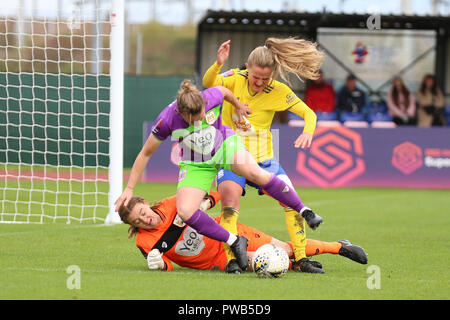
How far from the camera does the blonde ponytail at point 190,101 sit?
19.0 ft

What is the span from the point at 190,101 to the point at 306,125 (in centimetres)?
126

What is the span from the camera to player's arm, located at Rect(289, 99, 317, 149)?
636 cm

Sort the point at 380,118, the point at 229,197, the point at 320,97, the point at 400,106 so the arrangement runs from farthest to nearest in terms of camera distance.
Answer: the point at 320,97
the point at 400,106
the point at 380,118
the point at 229,197

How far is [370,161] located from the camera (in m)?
16.4

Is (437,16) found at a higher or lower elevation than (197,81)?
higher

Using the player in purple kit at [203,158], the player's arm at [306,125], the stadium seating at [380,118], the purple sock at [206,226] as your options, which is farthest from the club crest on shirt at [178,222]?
the stadium seating at [380,118]

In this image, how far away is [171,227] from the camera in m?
6.26

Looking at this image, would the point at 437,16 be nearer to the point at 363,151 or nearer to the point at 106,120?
the point at 363,151

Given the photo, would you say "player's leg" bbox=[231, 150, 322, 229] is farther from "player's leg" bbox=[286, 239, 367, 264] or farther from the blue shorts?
"player's leg" bbox=[286, 239, 367, 264]

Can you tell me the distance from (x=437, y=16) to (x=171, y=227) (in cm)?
1578

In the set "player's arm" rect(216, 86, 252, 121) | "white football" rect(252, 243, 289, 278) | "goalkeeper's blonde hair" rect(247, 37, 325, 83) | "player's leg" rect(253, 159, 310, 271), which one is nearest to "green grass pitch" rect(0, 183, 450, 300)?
"white football" rect(252, 243, 289, 278)

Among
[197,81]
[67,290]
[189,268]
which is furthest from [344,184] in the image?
[67,290]

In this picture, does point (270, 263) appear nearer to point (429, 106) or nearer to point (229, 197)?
point (229, 197)

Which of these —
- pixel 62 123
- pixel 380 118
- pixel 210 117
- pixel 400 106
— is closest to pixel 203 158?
pixel 210 117
